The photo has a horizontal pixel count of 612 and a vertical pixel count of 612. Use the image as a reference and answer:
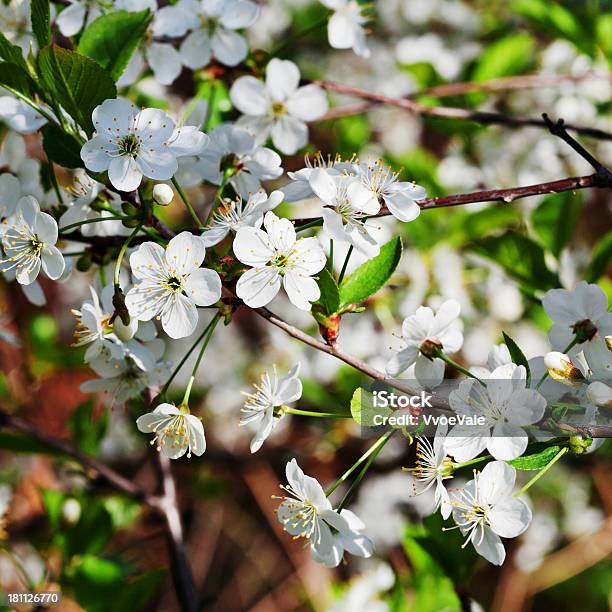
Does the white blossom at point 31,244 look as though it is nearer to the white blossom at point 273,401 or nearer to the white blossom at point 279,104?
the white blossom at point 273,401

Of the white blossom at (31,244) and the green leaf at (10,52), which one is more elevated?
the green leaf at (10,52)

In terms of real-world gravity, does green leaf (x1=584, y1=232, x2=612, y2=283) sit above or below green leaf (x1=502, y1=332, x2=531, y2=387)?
below

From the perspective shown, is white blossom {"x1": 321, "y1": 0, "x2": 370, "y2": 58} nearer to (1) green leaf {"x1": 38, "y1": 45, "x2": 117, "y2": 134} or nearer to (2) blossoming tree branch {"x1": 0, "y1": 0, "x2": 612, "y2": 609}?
(2) blossoming tree branch {"x1": 0, "y1": 0, "x2": 612, "y2": 609}

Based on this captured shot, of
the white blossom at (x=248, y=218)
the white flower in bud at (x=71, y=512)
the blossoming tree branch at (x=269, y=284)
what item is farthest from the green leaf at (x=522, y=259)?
the white flower in bud at (x=71, y=512)

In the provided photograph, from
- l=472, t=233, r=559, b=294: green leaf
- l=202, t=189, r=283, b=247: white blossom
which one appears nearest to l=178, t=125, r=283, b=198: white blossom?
l=202, t=189, r=283, b=247: white blossom

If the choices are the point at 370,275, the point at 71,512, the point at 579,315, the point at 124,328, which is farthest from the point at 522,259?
the point at 71,512
